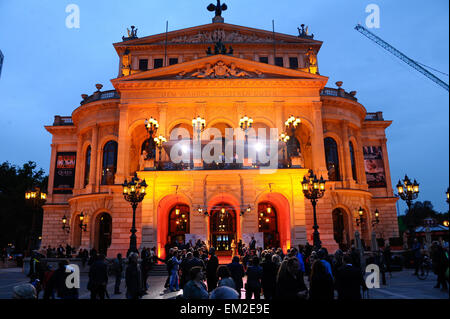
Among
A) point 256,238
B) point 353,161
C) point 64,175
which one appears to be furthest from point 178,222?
point 353,161

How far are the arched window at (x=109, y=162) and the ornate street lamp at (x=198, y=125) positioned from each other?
33.2 feet

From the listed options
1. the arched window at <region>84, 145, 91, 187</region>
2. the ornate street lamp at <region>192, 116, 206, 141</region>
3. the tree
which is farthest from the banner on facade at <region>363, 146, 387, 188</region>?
the tree

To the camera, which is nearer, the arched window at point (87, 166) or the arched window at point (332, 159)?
the arched window at point (332, 159)

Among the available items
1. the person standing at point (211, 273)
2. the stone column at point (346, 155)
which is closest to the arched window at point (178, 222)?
the stone column at point (346, 155)

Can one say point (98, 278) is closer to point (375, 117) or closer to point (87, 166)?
point (87, 166)

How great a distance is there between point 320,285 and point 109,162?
30560 millimetres

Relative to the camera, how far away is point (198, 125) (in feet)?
86.5

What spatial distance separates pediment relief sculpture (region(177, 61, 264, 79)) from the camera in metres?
30.6

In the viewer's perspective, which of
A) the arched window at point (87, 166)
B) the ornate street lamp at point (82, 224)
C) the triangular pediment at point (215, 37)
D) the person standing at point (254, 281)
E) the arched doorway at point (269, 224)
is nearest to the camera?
the person standing at point (254, 281)

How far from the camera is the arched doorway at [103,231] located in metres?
33.2

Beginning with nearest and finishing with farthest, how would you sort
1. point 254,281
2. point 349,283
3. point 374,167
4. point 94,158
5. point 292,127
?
point 349,283 → point 254,281 → point 292,127 → point 94,158 → point 374,167

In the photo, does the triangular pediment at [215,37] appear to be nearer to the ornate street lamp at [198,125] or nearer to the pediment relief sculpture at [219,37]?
the pediment relief sculpture at [219,37]
